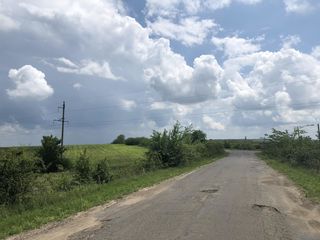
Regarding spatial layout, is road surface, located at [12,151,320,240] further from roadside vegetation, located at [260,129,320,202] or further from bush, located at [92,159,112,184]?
bush, located at [92,159,112,184]

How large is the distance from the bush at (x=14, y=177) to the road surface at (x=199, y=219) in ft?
10.9

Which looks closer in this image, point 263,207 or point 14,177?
point 263,207

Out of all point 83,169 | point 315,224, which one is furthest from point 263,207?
point 83,169

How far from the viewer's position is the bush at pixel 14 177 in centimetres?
1594

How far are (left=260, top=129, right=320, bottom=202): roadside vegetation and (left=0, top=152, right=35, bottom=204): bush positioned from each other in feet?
34.1

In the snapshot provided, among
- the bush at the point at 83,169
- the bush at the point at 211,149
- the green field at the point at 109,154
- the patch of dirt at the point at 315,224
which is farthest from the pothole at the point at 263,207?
the bush at the point at 211,149

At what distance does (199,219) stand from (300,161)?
1217 inches

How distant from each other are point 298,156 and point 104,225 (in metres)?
32.8

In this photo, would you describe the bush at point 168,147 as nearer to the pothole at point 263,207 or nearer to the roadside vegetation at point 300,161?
the roadside vegetation at point 300,161

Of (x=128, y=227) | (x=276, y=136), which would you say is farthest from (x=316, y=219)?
(x=276, y=136)

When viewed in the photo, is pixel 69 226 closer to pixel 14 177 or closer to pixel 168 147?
pixel 14 177

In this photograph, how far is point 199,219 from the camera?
11.6 meters

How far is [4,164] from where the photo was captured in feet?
52.2

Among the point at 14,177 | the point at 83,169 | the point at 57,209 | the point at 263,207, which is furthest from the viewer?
the point at 83,169
